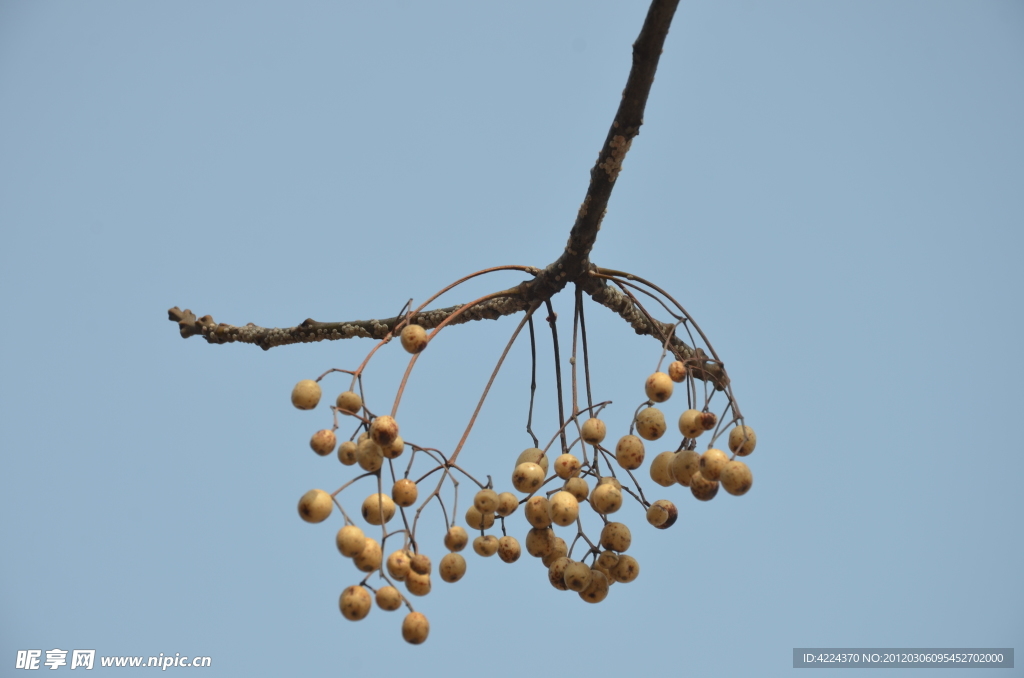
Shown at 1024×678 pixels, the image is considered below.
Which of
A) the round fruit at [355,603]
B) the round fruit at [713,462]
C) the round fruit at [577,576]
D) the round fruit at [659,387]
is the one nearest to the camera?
the round fruit at [355,603]

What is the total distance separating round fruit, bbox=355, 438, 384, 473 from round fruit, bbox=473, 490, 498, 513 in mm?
304

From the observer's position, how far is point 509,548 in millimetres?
2270

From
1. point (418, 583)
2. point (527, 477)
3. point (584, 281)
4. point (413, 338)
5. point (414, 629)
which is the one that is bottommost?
point (414, 629)

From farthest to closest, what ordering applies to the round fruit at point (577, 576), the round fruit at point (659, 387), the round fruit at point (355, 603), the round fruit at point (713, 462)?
the round fruit at point (659, 387), the round fruit at point (577, 576), the round fruit at point (713, 462), the round fruit at point (355, 603)

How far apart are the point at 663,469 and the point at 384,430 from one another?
79 cm

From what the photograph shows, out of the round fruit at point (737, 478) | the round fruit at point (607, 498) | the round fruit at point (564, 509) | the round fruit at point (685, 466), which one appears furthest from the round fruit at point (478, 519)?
→ the round fruit at point (737, 478)

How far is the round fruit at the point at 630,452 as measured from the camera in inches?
90.3

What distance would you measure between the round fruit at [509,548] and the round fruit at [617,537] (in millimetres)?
246

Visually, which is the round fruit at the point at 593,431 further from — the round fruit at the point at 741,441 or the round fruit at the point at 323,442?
the round fruit at the point at 323,442

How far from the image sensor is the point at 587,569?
2223mm

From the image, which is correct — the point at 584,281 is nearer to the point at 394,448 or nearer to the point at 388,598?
the point at 394,448

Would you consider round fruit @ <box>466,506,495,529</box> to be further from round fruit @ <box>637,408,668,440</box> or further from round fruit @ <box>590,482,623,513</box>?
round fruit @ <box>637,408,668,440</box>

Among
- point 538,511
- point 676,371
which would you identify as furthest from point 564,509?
point 676,371

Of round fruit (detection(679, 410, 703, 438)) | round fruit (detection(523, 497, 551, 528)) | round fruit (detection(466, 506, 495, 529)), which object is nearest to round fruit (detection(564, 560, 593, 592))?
round fruit (detection(523, 497, 551, 528))
